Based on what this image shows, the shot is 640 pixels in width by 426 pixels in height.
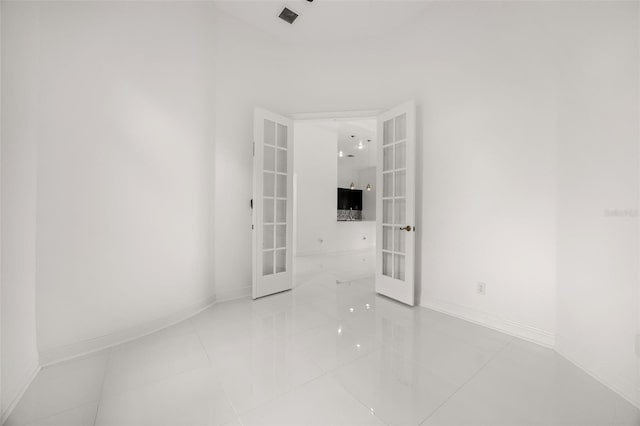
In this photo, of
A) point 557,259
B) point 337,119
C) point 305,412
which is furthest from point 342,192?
point 305,412

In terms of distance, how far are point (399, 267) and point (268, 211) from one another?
5.96 ft

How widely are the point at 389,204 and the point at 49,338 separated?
329cm

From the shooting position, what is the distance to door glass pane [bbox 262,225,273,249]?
3.11 metres

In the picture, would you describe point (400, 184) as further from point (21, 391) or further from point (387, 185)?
point (21, 391)

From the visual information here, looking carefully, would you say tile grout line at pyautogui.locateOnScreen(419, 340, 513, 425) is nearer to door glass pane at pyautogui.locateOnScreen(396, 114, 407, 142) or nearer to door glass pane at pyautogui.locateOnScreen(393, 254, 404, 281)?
door glass pane at pyautogui.locateOnScreen(393, 254, 404, 281)

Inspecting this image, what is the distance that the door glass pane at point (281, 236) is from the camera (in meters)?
3.26

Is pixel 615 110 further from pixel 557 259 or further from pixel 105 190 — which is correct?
pixel 105 190

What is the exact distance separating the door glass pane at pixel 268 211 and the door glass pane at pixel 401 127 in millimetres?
1807

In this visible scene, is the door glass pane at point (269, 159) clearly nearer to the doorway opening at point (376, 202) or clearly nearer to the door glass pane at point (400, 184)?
the doorway opening at point (376, 202)

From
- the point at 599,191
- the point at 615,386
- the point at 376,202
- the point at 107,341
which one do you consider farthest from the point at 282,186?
the point at 615,386

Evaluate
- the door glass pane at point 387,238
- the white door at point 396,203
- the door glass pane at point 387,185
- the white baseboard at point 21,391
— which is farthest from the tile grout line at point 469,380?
the white baseboard at point 21,391

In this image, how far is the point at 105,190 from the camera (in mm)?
1834

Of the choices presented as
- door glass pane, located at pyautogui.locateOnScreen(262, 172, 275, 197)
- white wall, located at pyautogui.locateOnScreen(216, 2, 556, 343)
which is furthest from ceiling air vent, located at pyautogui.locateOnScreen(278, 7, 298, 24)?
door glass pane, located at pyautogui.locateOnScreen(262, 172, 275, 197)

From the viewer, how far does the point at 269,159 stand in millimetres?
3162
